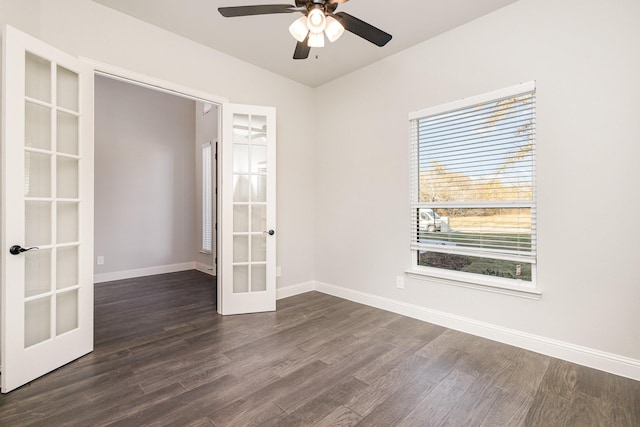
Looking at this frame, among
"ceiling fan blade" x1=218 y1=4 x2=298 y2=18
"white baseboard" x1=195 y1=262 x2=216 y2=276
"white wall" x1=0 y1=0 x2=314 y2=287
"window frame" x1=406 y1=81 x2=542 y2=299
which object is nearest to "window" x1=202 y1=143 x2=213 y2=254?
"white baseboard" x1=195 y1=262 x2=216 y2=276

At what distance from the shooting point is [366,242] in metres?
3.79

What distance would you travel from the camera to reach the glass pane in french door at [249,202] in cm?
354

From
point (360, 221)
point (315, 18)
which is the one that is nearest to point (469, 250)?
point (360, 221)

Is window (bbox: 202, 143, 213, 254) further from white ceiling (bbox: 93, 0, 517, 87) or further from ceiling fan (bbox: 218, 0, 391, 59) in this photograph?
ceiling fan (bbox: 218, 0, 391, 59)

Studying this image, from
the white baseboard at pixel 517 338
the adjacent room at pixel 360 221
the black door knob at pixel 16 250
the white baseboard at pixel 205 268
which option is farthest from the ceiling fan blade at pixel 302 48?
the white baseboard at pixel 205 268

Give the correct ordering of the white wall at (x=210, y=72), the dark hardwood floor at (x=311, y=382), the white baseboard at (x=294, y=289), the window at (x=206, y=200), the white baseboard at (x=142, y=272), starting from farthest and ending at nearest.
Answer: the window at (x=206, y=200)
the white baseboard at (x=142, y=272)
the white baseboard at (x=294, y=289)
the white wall at (x=210, y=72)
the dark hardwood floor at (x=311, y=382)

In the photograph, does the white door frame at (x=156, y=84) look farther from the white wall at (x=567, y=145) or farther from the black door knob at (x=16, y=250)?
the white wall at (x=567, y=145)

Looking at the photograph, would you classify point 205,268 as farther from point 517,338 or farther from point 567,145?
point 567,145

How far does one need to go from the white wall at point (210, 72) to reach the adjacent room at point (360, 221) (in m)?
0.02

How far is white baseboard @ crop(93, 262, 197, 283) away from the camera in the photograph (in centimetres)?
480

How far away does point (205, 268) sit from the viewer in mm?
5648

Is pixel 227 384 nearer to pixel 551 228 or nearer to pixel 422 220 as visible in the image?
pixel 422 220

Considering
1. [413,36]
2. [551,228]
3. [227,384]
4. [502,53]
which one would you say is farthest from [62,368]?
[502,53]

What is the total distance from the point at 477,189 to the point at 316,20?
6.86ft
